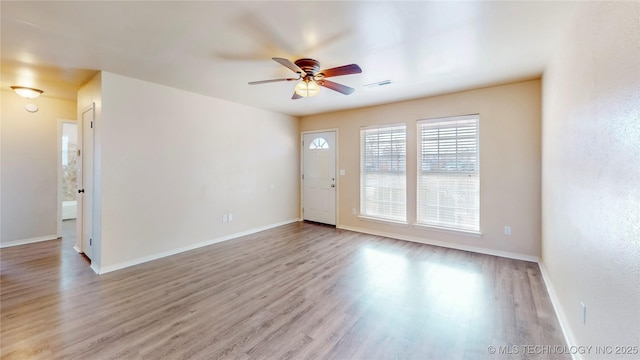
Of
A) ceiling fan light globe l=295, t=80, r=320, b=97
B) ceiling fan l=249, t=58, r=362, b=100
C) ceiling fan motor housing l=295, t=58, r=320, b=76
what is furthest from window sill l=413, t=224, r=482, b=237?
ceiling fan motor housing l=295, t=58, r=320, b=76

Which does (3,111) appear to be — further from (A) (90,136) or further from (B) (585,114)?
(B) (585,114)

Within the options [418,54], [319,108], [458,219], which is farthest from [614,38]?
[319,108]

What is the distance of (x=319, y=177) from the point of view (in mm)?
5957

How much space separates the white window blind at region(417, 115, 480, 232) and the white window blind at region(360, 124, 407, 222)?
342 mm

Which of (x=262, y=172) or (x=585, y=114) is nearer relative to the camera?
(x=585, y=114)

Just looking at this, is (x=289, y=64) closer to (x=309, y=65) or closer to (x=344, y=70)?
(x=309, y=65)

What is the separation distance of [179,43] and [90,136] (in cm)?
217

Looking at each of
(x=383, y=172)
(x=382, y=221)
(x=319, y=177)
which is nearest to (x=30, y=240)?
(x=319, y=177)

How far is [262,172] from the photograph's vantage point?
5387mm

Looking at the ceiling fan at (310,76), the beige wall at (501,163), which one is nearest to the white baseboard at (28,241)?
the ceiling fan at (310,76)

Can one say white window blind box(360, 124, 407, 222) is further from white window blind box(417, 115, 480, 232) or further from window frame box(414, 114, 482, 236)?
white window blind box(417, 115, 480, 232)

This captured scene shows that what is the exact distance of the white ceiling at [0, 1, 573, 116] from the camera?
1.97 m

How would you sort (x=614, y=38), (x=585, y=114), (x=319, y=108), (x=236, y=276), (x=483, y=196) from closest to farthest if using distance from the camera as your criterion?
(x=614, y=38) → (x=585, y=114) → (x=236, y=276) → (x=483, y=196) → (x=319, y=108)

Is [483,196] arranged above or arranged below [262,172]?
below
